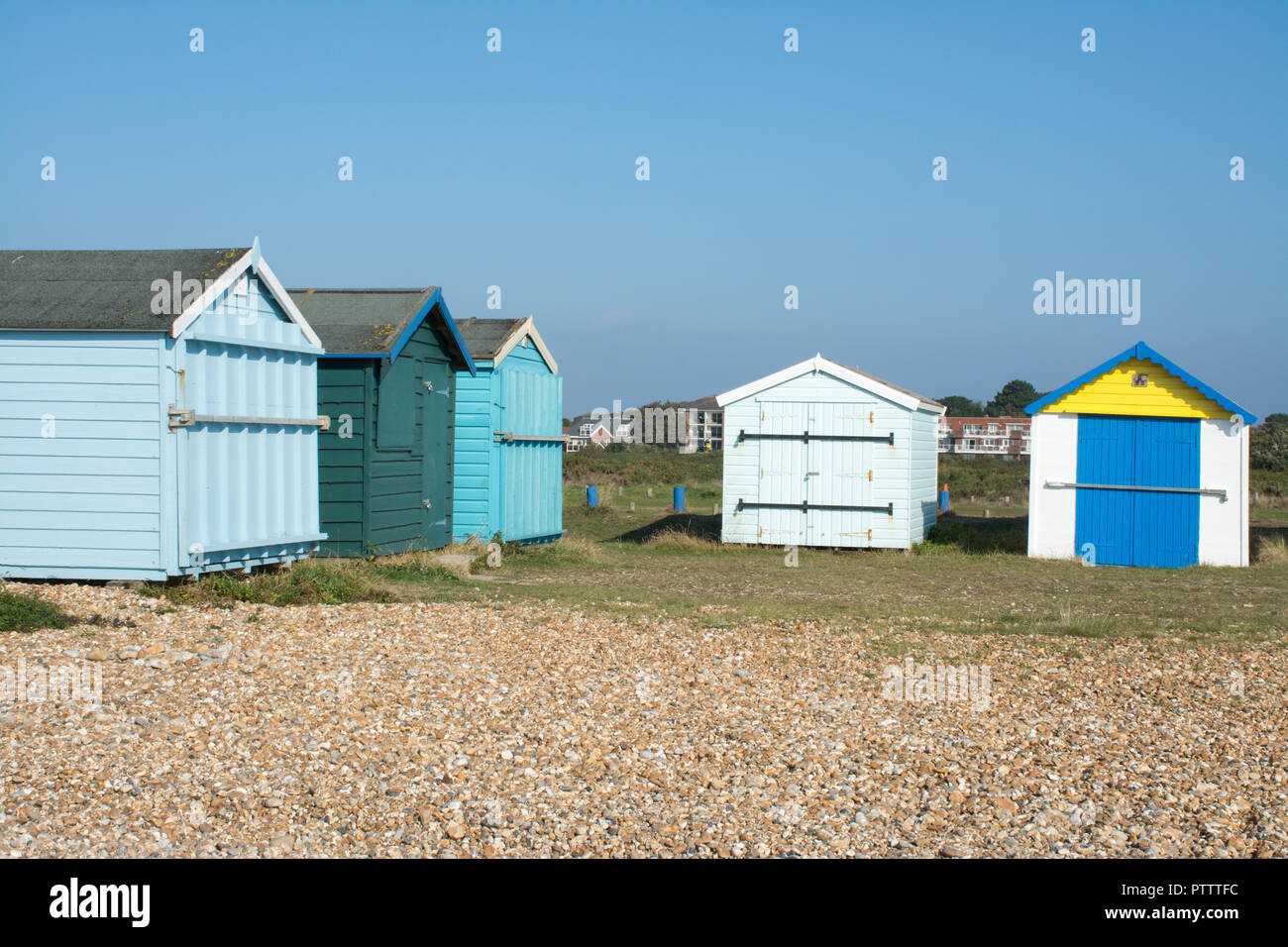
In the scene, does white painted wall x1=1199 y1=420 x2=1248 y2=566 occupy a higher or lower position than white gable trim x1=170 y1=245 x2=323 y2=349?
lower

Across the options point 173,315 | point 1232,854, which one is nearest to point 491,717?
point 1232,854

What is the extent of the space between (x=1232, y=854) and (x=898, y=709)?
2.75m

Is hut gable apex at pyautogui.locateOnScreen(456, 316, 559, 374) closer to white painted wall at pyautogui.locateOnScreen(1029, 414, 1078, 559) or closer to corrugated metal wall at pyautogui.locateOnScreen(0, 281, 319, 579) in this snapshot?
corrugated metal wall at pyautogui.locateOnScreen(0, 281, 319, 579)

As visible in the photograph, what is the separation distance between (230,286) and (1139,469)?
46.3 ft

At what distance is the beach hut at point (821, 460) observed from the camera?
758 inches

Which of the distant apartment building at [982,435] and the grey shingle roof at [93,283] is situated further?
the distant apartment building at [982,435]

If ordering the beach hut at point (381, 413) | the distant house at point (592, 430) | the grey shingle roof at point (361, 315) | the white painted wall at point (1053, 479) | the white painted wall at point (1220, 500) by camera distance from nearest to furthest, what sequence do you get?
the beach hut at point (381, 413) → the grey shingle roof at point (361, 315) → the white painted wall at point (1220, 500) → the white painted wall at point (1053, 479) → the distant house at point (592, 430)

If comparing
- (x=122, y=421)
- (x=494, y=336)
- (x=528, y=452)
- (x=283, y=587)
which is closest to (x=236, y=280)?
(x=122, y=421)

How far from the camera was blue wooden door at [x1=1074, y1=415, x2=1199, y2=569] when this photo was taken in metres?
17.9

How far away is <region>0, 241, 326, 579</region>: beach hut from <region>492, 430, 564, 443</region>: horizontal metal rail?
6.42m

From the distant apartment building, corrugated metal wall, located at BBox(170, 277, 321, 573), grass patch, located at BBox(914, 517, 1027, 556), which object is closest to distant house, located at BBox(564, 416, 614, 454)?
the distant apartment building

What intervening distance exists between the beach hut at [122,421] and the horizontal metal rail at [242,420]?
0.02 meters

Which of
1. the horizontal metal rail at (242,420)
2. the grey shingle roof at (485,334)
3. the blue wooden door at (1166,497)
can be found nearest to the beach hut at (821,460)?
the blue wooden door at (1166,497)

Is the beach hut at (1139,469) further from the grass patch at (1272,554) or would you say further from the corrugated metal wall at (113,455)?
the corrugated metal wall at (113,455)
